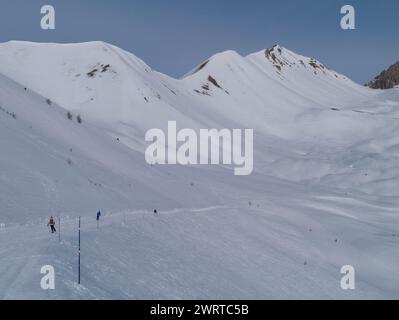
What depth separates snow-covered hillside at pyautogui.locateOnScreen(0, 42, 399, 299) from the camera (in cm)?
1501

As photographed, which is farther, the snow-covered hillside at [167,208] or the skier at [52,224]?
the skier at [52,224]

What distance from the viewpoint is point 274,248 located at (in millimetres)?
24297

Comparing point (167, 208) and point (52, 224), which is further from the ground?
point (167, 208)

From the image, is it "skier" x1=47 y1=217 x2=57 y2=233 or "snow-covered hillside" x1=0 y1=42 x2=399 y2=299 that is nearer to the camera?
"snow-covered hillside" x1=0 y1=42 x2=399 y2=299

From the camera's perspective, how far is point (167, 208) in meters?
27.8

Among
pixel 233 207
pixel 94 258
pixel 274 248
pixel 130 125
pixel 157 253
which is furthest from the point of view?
pixel 130 125

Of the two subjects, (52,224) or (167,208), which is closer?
(52,224)

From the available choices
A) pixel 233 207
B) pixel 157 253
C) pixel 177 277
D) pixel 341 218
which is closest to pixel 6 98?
pixel 233 207

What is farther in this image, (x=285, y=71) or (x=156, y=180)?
(x=285, y=71)

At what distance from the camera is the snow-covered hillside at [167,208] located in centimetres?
1501

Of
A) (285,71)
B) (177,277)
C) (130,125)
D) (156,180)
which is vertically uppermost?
(285,71)
